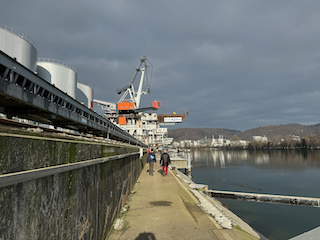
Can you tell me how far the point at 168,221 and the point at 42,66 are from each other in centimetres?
3857

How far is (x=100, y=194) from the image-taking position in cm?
433

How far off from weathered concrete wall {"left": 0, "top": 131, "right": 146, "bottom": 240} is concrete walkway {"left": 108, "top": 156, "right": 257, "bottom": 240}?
1161mm

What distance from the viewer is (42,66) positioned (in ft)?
116

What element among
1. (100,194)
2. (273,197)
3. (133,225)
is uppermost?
(100,194)

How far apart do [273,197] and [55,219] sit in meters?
13.3

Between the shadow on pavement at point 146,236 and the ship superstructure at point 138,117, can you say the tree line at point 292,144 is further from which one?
the shadow on pavement at point 146,236

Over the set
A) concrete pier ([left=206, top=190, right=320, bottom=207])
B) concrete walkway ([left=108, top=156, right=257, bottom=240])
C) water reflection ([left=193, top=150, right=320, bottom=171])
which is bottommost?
water reflection ([left=193, top=150, right=320, bottom=171])

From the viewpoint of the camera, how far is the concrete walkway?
4.79 meters

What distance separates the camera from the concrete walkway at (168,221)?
15.7 ft

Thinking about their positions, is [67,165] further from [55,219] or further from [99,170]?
[99,170]

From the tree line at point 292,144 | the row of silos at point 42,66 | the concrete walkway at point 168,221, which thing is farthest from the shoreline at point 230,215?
the tree line at point 292,144

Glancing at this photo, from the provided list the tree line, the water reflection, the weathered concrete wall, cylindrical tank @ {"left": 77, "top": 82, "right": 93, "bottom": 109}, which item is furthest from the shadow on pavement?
the tree line

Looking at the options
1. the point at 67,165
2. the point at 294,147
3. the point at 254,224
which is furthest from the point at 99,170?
the point at 294,147

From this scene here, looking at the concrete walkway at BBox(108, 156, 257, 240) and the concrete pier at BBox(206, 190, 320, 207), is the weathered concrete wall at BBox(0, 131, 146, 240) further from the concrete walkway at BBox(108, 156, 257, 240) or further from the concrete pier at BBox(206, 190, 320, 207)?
the concrete pier at BBox(206, 190, 320, 207)
